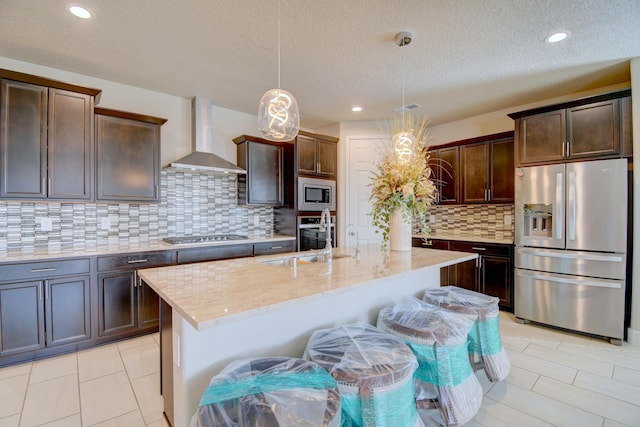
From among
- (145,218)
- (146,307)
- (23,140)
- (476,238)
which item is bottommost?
(146,307)

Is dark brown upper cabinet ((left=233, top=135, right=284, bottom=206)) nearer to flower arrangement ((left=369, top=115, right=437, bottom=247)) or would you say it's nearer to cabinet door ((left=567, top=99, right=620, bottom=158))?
flower arrangement ((left=369, top=115, right=437, bottom=247))

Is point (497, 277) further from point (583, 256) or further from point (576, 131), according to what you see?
point (576, 131)

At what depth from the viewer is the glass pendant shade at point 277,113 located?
A: 6.15 feet

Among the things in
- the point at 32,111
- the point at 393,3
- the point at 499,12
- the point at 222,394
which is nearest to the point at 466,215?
the point at 499,12

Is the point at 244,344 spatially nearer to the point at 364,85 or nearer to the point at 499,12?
the point at 499,12

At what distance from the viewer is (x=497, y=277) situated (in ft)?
11.9

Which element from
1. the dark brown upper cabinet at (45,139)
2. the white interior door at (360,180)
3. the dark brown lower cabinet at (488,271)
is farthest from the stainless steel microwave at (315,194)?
the dark brown upper cabinet at (45,139)

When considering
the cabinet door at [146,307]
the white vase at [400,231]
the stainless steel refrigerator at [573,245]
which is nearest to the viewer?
the white vase at [400,231]

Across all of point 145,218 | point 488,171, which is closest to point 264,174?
point 145,218

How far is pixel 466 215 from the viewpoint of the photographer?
4.50 meters

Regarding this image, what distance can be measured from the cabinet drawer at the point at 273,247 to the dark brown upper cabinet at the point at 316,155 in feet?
3.35

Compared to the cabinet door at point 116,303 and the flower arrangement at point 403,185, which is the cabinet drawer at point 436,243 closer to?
the flower arrangement at point 403,185

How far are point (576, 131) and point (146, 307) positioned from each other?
4878mm

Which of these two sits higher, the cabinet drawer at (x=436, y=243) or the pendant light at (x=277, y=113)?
the pendant light at (x=277, y=113)
